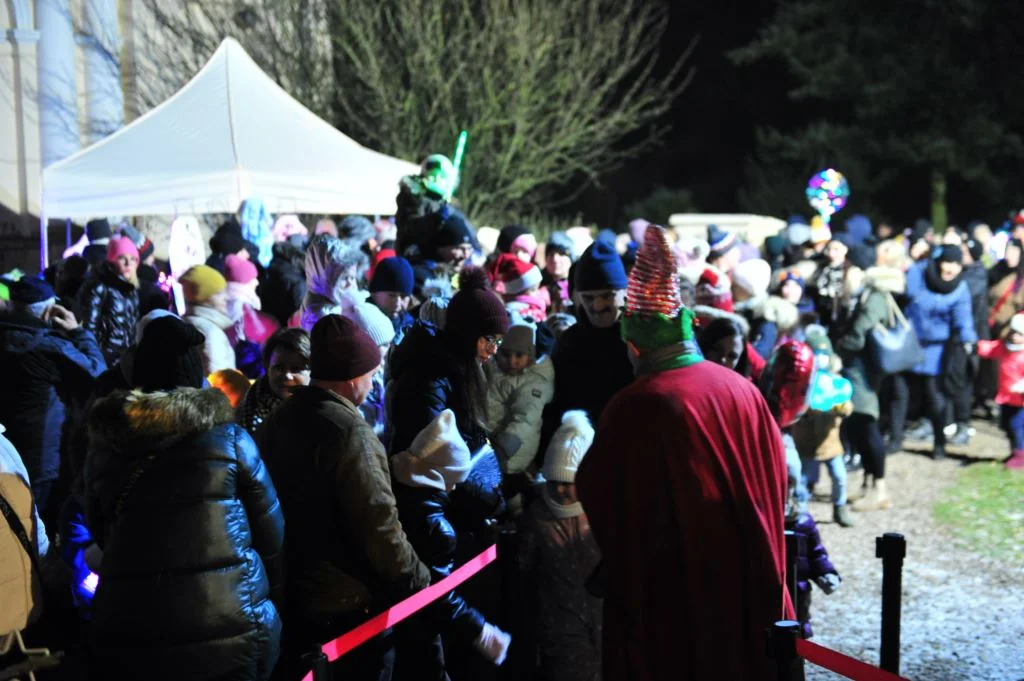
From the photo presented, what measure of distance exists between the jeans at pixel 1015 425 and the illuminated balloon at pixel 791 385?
426 cm

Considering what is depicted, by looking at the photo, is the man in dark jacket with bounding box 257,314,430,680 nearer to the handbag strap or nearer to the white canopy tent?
the handbag strap

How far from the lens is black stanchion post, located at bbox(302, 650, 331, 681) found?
3682 millimetres

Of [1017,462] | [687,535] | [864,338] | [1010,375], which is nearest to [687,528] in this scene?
[687,535]

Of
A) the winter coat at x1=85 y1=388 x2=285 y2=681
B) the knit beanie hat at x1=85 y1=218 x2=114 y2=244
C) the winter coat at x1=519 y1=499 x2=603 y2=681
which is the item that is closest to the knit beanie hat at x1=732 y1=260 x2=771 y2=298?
the winter coat at x1=519 y1=499 x2=603 y2=681

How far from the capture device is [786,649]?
3725 millimetres

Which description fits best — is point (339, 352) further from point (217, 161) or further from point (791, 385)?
point (217, 161)

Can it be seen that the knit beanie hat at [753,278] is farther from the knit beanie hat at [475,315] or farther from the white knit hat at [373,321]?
the knit beanie hat at [475,315]

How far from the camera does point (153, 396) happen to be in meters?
3.73

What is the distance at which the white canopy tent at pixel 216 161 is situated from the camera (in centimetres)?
1046

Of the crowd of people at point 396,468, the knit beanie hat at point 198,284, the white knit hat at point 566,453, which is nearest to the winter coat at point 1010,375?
the crowd of people at point 396,468

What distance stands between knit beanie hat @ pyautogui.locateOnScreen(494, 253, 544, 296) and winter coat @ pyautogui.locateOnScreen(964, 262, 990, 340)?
246 inches

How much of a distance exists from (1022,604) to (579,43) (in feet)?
50.9

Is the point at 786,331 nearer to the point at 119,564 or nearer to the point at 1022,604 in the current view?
the point at 1022,604

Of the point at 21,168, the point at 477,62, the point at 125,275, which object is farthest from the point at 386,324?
the point at 477,62
